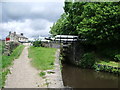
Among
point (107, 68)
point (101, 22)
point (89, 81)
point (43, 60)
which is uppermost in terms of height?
point (101, 22)

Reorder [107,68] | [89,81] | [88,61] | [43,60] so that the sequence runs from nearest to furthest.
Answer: [89,81] < [43,60] < [107,68] < [88,61]

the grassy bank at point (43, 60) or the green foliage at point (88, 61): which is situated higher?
the grassy bank at point (43, 60)

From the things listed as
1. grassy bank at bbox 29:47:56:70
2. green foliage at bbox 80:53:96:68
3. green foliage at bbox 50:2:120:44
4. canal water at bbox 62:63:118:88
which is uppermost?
green foliage at bbox 50:2:120:44

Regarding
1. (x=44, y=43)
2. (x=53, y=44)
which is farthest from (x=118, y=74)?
(x=44, y=43)

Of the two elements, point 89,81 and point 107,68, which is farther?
point 107,68

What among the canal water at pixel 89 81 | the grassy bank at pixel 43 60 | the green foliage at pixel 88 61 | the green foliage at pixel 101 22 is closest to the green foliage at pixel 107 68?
the green foliage at pixel 88 61

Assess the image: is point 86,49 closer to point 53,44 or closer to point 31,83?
point 53,44

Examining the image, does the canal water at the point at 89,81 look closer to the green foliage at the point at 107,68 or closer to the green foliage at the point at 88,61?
the green foliage at the point at 107,68

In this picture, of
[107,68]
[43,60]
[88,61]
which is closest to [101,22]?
[88,61]

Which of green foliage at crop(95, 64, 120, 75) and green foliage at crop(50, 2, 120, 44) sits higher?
green foliage at crop(50, 2, 120, 44)

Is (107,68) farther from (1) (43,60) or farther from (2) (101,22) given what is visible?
(1) (43,60)

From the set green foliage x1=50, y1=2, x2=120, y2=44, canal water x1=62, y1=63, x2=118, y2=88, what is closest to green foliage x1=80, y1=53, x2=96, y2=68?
green foliage x1=50, y1=2, x2=120, y2=44

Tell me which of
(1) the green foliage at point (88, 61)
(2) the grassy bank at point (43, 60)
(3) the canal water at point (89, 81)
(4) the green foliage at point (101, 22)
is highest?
(4) the green foliage at point (101, 22)

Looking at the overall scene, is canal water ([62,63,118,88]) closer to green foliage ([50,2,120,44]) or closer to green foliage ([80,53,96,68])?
green foliage ([80,53,96,68])
